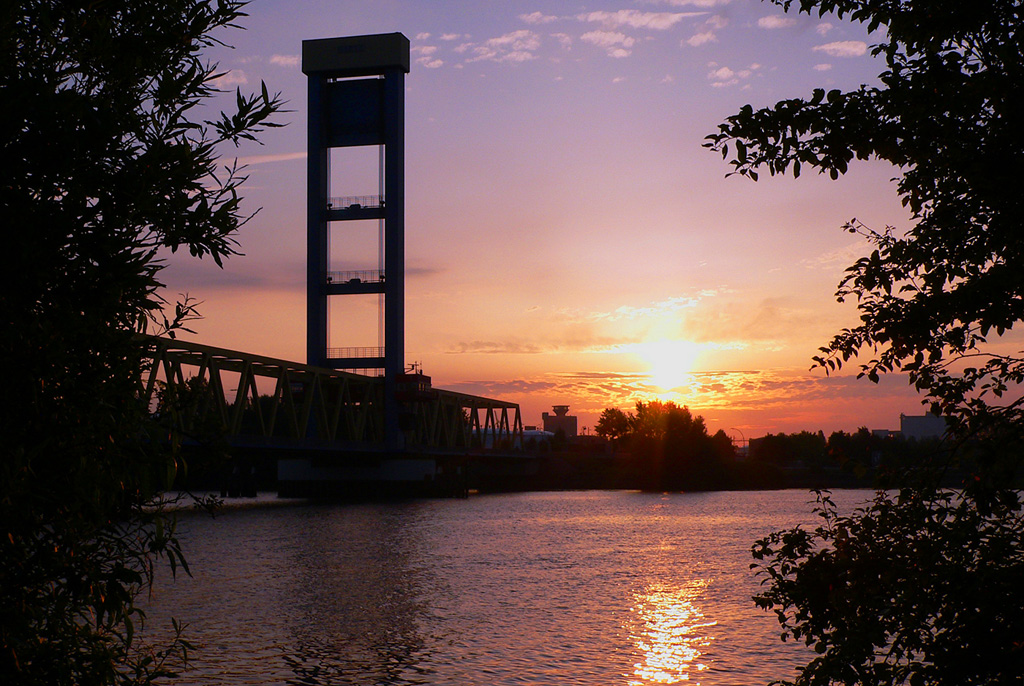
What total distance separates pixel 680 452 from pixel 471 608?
107 meters

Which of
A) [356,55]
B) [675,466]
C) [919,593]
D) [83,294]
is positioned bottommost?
[675,466]

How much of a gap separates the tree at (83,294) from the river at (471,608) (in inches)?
455

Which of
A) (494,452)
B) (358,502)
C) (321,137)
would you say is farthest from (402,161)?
(494,452)

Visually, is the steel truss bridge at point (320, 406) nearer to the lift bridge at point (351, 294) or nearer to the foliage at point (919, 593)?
the lift bridge at point (351, 294)

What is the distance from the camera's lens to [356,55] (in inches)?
3241

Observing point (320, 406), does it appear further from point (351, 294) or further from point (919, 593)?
point (919, 593)

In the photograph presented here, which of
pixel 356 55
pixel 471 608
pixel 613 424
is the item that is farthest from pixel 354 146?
pixel 613 424

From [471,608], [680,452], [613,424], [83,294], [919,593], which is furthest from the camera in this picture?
[613,424]

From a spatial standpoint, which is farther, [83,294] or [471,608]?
[471,608]

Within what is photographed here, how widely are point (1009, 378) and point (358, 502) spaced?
87.9 metres

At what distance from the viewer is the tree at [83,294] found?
6.84 meters

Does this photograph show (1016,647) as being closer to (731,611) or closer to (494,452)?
(731,611)

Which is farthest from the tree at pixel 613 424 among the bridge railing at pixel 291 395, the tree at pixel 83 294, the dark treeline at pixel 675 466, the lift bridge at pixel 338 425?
the tree at pixel 83 294

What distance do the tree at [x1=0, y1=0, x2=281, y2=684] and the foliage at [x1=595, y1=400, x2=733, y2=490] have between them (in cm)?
12499
